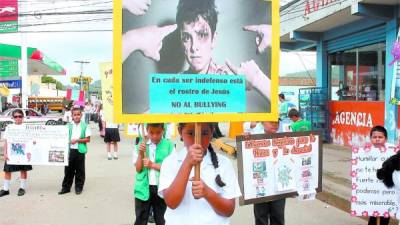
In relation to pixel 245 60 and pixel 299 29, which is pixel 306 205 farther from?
pixel 299 29

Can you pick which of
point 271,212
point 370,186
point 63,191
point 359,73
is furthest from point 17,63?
point 370,186

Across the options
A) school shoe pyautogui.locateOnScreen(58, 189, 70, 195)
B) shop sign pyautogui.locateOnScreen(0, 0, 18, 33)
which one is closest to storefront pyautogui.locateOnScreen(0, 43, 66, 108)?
shop sign pyautogui.locateOnScreen(0, 0, 18, 33)

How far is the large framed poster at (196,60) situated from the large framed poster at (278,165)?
213 centimetres

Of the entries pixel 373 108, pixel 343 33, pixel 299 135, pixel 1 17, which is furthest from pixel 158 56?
pixel 1 17

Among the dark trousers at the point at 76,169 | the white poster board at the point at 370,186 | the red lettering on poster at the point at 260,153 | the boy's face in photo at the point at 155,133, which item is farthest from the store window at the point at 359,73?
the boy's face in photo at the point at 155,133

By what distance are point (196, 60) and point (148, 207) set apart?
110 inches

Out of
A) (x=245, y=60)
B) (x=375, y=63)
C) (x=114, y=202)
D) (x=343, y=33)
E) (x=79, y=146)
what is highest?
(x=343, y=33)

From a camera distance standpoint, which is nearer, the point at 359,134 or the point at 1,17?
the point at 359,134

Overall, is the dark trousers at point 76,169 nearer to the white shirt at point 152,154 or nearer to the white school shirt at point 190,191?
the white shirt at point 152,154

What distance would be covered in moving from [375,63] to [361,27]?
3.66 feet

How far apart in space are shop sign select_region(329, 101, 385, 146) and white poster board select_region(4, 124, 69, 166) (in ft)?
25.3

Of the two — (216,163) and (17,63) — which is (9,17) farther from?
(216,163)

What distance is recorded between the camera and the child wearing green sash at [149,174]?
5.17 m

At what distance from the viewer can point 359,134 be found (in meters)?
14.7
